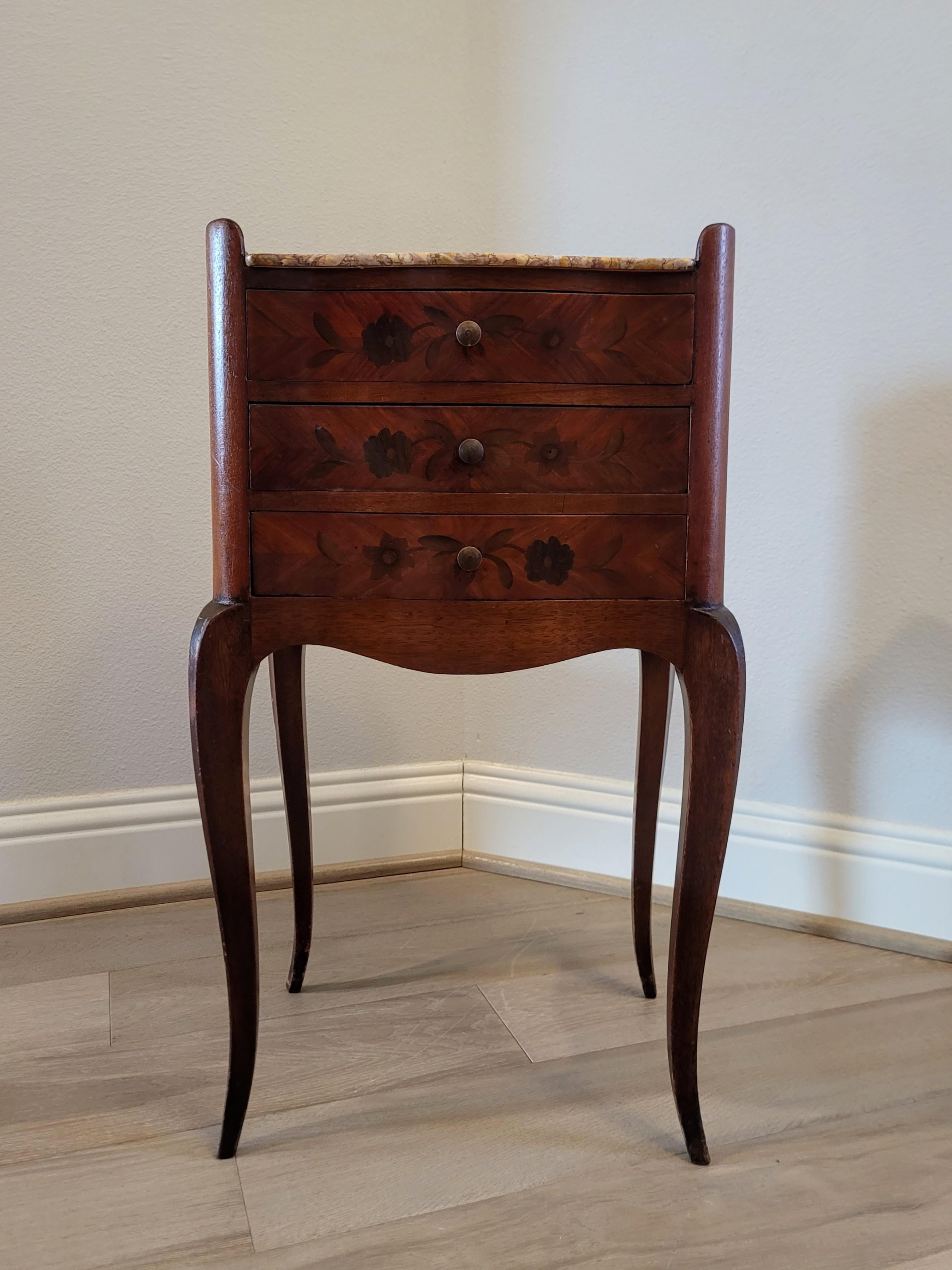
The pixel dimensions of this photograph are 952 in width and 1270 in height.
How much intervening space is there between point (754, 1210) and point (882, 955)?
1.74 feet

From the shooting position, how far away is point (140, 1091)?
3.00ft

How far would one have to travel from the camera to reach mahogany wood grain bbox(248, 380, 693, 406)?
2.50 ft

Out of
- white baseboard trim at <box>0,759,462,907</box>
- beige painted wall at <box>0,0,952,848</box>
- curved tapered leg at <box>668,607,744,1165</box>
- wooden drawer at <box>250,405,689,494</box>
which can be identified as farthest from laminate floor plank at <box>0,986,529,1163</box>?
wooden drawer at <box>250,405,689,494</box>

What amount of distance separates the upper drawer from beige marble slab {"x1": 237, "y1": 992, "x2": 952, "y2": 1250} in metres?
0.65

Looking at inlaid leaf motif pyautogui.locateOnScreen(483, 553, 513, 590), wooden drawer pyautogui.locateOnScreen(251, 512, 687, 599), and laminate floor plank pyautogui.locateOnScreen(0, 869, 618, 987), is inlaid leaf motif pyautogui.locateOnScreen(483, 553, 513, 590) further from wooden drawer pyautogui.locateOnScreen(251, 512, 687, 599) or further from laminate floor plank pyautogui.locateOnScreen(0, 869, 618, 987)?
laminate floor plank pyautogui.locateOnScreen(0, 869, 618, 987)

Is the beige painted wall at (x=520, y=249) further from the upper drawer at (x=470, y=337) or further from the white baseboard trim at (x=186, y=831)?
the upper drawer at (x=470, y=337)

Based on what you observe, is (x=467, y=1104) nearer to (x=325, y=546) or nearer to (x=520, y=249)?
(x=325, y=546)

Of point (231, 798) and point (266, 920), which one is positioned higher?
point (231, 798)

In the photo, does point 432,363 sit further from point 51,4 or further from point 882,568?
point 51,4

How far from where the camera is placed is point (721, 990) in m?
1.12

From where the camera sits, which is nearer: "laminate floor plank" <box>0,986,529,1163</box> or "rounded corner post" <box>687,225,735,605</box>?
"rounded corner post" <box>687,225,735,605</box>

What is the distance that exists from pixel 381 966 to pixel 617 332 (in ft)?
2.61

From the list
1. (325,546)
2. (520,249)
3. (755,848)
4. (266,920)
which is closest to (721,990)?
(755,848)

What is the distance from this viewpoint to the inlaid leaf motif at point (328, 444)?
2.51ft
